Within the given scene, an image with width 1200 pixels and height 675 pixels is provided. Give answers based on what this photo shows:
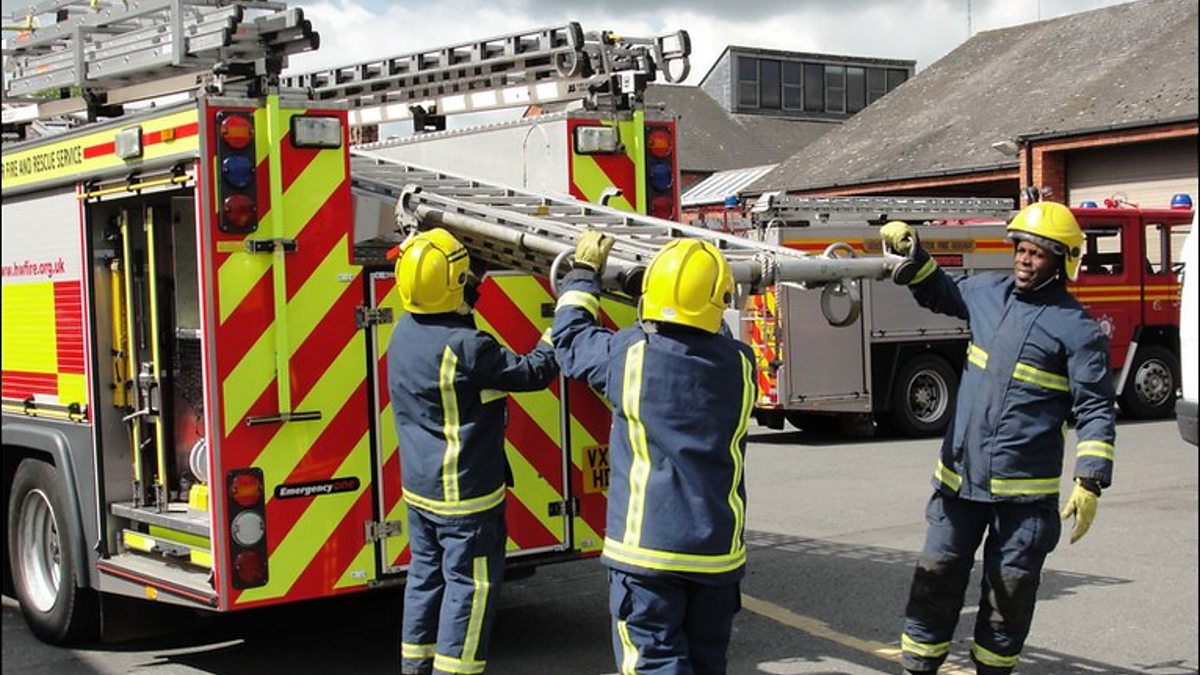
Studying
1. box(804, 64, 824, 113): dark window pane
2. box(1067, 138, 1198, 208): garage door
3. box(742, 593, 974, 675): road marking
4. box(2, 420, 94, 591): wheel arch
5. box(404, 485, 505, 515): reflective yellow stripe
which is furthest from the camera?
box(804, 64, 824, 113): dark window pane

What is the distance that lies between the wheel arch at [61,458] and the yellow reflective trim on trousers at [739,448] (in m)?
3.32

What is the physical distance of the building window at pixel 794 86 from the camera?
173ft

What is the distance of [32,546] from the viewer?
23.4ft

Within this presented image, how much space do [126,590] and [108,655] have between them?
791mm

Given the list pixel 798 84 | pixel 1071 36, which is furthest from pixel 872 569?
pixel 798 84

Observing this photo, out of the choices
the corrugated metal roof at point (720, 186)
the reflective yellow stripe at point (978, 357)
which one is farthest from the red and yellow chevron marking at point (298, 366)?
the corrugated metal roof at point (720, 186)

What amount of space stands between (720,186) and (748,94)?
44.8ft

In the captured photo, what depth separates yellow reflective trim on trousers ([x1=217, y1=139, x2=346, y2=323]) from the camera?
18.2 ft

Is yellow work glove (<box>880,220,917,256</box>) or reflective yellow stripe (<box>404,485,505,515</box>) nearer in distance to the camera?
reflective yellow stripe (<box>404,485,505,515</box>)

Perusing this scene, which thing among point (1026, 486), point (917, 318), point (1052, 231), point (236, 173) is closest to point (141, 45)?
point (236, 173)

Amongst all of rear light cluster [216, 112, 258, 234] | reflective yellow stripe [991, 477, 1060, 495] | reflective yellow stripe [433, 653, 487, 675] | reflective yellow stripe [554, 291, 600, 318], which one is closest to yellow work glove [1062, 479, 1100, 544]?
reflective yellow stripe [991, 477, 1060, 495]

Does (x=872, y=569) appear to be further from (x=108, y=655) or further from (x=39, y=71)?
(x=39, y=71)

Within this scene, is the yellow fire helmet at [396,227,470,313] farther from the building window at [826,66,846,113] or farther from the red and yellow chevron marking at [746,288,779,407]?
the building window at [826,66,846,113]

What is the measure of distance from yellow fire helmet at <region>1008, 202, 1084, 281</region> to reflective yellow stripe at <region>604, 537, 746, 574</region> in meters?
1.91
